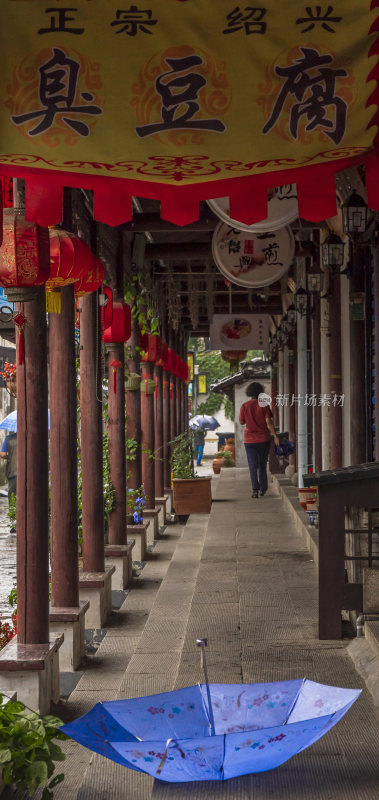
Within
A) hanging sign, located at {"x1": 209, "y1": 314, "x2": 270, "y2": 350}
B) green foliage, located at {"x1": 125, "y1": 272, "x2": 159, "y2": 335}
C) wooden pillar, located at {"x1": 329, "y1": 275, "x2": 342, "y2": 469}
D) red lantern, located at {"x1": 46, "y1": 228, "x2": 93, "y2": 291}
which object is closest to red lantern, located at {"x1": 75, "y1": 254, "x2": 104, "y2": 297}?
red lantern, located at {"x1": 46, "y1": 228, "x2": 93, "y2": 291}

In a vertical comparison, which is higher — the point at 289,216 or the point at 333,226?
the point at 333,226

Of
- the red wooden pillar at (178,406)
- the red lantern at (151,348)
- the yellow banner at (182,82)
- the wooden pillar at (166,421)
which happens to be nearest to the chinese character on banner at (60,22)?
the yellow banner at (182,82)

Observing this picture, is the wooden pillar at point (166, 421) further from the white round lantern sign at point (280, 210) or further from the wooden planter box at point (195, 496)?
the white round lantern sign at point (280, 210)

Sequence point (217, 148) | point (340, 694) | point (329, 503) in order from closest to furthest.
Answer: point (340, 694)
point (217, 148)
point (329, 503)

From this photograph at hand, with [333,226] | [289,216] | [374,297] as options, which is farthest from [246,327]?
[289,216]

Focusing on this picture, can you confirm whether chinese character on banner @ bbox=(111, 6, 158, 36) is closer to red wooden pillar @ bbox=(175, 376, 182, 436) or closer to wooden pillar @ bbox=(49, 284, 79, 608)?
wooden pillar @ bbox=(49, 284, 79, 608)

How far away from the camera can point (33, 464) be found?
575 centimetres

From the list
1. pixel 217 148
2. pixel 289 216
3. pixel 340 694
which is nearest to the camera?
pixel 340 694

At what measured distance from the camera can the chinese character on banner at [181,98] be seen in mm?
3615

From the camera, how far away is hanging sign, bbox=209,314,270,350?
18328mm

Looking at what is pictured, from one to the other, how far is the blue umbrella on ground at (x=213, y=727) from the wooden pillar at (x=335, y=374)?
21.6 feet

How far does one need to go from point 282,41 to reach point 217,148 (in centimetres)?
49

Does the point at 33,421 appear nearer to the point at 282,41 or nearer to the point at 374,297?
the point at 282,41

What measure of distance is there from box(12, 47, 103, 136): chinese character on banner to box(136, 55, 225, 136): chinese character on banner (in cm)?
24
